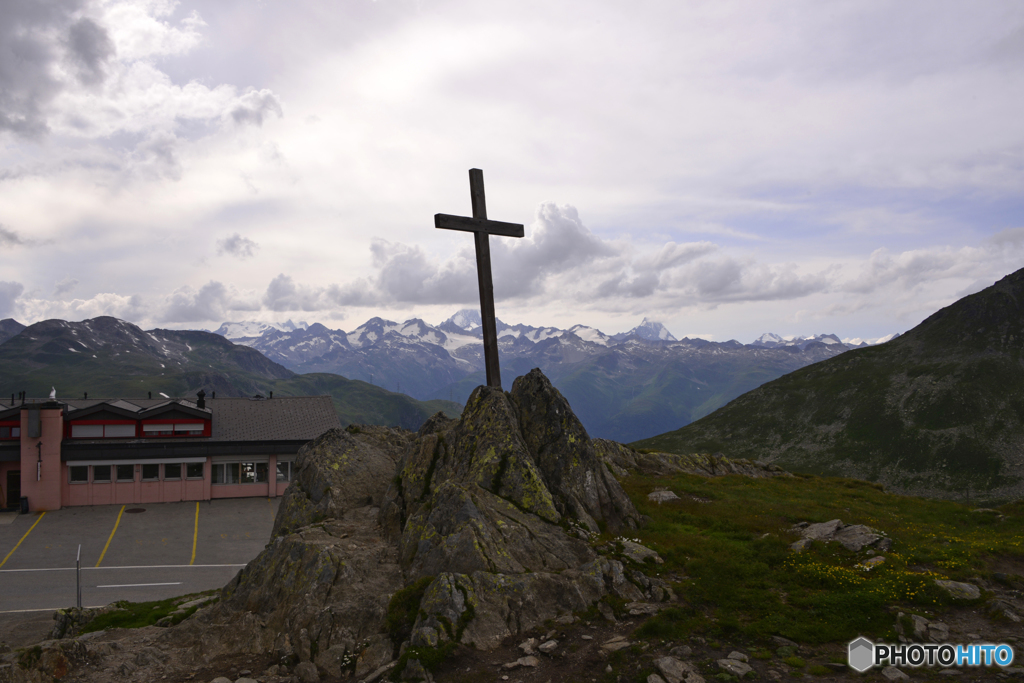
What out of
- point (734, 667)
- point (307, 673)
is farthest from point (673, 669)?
point (307, 673)

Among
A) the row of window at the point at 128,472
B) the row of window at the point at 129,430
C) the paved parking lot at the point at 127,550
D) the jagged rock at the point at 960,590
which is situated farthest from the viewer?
the row of window at the point at 129,430

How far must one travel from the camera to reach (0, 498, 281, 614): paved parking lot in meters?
37.6

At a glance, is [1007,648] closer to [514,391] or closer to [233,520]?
[514,391]

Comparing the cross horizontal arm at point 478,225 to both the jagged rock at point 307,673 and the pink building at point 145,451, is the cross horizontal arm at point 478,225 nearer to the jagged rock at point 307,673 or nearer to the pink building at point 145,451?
the jagged rock at point 307,673

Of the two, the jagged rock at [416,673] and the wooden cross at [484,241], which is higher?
the wooden cross at [484,241]

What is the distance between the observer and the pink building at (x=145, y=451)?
56.4 m

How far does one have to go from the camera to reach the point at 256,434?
68625mm

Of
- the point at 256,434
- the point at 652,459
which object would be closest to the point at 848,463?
the point at 652,459

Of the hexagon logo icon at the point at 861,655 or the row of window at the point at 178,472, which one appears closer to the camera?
the hexagon logo icon at the point at 861,655

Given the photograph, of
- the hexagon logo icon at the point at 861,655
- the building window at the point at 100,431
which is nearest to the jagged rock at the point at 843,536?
the hexagon logo icon at the point at 861,655

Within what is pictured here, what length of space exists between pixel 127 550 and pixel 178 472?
16.0 meters

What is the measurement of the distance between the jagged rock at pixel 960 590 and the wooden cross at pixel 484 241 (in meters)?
16.4

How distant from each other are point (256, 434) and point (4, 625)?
3897 centimetres

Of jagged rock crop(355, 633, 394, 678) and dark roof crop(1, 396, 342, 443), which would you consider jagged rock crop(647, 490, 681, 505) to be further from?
dark roof crop(1, 396, 342, 443)
